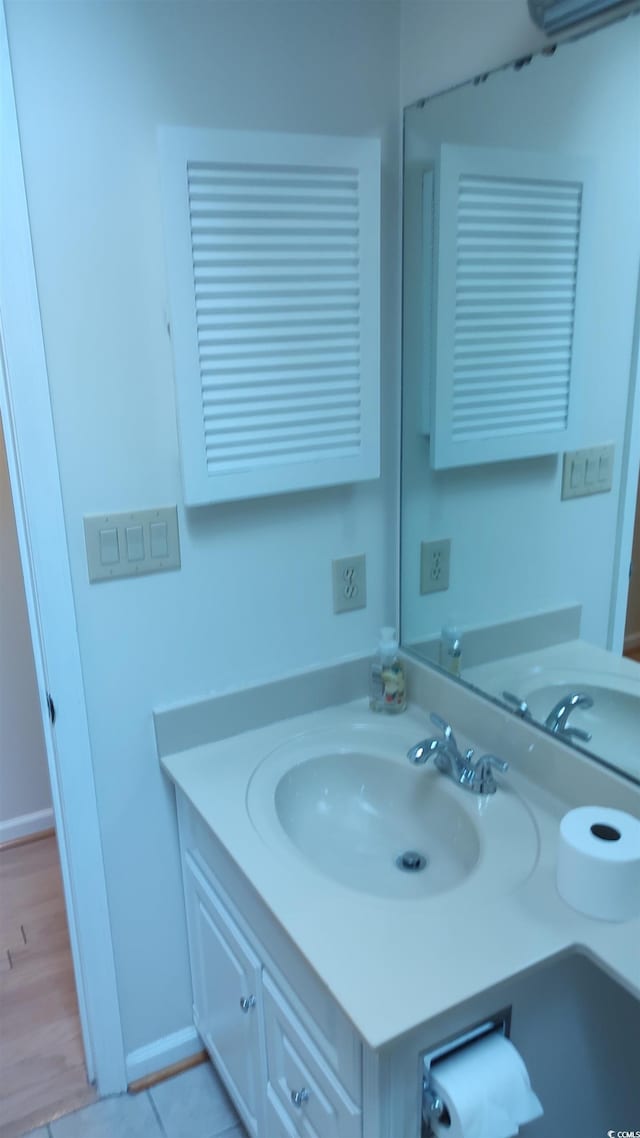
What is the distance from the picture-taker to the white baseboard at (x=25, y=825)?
2682 millimetres

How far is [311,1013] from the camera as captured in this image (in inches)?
45.3

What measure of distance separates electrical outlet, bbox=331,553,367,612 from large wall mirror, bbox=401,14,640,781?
11 cm

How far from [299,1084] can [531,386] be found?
49.4 inches

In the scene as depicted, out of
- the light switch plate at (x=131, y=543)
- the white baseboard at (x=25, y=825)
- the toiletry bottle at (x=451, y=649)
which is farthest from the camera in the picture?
the white baseboard at (x=25, y=825)

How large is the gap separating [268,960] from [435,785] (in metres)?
0.42

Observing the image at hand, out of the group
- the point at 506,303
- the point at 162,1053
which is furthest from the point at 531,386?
the point at 162,1053

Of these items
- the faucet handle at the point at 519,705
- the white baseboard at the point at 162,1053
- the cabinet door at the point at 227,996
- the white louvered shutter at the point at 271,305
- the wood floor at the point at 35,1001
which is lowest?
the wood floor at the point at 35,1001

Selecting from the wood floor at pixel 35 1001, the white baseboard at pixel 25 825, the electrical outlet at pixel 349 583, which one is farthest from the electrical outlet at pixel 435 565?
the white baseboard at pixel 25 825

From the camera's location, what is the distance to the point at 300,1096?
121 cm

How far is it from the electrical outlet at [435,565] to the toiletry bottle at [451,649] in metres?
0.09

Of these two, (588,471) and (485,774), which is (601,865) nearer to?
(485,774)

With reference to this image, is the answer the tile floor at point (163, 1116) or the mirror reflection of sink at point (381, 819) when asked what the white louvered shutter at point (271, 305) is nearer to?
the mirror reflection of sink at point (381, 819)

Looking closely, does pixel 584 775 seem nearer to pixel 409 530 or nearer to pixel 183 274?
pixel 409 530

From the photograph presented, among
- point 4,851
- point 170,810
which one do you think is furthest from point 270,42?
→ point 4,851
